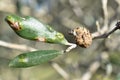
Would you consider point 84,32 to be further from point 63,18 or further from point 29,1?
point 63,18

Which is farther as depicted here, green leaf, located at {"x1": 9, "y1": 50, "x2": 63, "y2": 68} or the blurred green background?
the blurred green background

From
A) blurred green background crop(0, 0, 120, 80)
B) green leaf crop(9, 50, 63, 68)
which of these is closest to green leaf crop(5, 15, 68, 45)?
green leaf crop(9, 50, 63, 68)

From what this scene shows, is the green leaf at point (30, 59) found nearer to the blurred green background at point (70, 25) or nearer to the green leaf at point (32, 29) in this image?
the green leaf at point (32, 29)

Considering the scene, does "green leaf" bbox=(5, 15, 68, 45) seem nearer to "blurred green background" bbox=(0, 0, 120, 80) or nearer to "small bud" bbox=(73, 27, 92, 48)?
"small bud" bbox=(73, 27, 92, 48)

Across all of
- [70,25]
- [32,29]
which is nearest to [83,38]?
[32,29]

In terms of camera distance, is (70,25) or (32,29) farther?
(70,25)

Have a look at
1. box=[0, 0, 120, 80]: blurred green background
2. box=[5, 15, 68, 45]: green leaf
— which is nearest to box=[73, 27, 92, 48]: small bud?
box=[5, 15, 68, 45]: green leaf

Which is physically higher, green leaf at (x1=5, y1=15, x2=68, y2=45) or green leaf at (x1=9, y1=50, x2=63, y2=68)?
green leaf at (x1=5, y1=15, x2=68, y2=45)

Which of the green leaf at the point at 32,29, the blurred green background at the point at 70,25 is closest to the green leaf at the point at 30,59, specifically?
the green leaf at the point at 32,29

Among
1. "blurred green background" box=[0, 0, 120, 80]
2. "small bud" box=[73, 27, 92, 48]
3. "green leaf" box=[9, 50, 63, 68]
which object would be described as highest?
"small bud" box=[73, 27, 92, 48]

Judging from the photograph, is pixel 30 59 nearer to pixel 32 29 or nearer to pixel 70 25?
pixel 32 29
